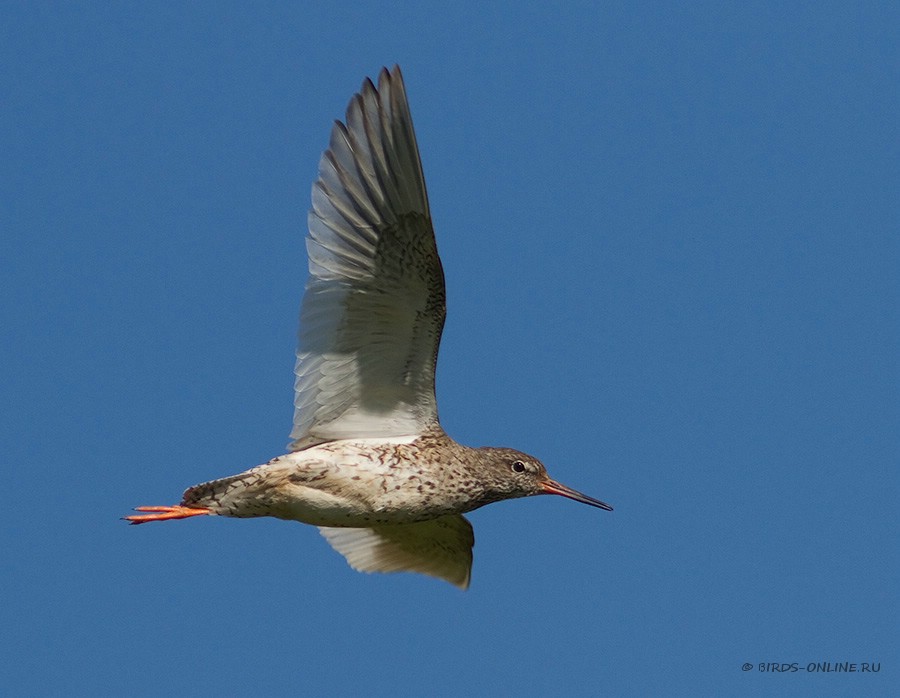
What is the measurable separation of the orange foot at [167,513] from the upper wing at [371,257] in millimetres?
1302

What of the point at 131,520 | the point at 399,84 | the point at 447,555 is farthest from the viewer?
the point at 447,555

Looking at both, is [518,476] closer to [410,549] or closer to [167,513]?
[410,549]

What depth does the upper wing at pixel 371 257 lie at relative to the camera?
10133mm

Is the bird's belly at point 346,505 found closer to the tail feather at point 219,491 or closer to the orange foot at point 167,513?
the tail feather at point 219,491

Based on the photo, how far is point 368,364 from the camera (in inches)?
420

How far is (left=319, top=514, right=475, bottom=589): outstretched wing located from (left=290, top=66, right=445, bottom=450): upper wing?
207 centimetres

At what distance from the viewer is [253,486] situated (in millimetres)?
10266

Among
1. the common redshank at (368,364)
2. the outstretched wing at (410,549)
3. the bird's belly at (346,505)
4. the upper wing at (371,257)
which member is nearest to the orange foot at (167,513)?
the common redshank at (368,364)

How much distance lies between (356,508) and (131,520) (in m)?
1.92

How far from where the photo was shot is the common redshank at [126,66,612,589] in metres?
10.2

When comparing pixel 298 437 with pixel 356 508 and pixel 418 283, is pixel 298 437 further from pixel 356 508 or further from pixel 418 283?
pixel 418 283

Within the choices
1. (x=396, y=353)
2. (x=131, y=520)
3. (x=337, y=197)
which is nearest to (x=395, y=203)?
(x=337, y=197)

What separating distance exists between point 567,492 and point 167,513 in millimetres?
3489

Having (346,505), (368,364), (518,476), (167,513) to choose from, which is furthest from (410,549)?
(167,513)
